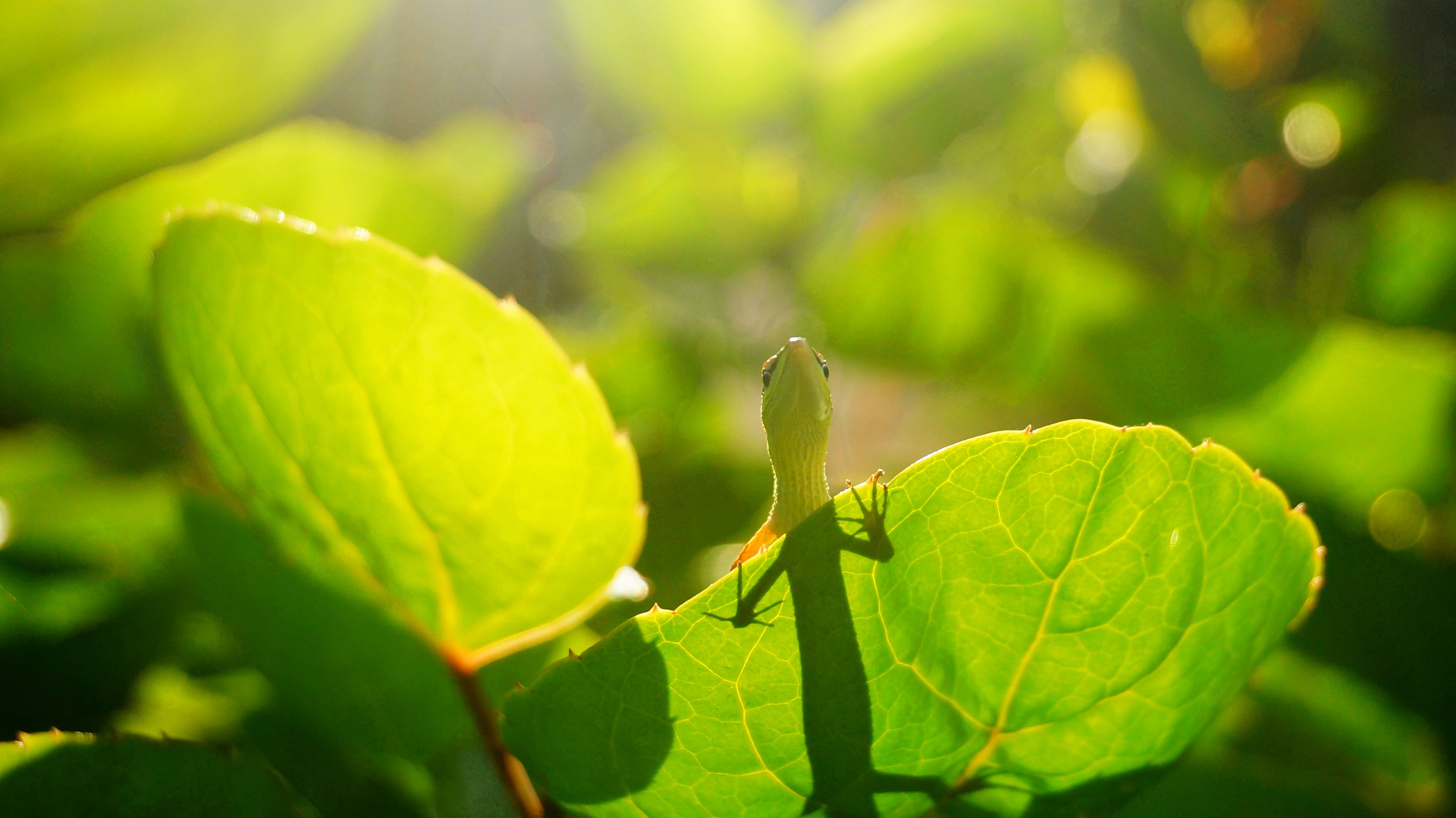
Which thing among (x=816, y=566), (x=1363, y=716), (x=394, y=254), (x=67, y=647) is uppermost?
(x=394, y=254)

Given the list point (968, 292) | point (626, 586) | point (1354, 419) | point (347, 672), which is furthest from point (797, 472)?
point (1354, 419)

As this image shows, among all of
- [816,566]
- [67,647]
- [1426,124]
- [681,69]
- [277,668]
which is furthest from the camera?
[1426,124]

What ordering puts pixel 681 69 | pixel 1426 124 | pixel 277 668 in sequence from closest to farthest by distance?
pixel 277 668
pixel 681 69
pixel 1426 124

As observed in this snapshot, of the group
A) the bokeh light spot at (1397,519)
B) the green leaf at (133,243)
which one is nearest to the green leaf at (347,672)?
the green leaf at (133,243)

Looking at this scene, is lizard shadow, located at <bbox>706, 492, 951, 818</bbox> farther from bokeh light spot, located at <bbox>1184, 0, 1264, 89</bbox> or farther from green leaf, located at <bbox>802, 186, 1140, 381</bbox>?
bokeh light spot, located at <bbox>1184, 0, 1264, 89</bbox>

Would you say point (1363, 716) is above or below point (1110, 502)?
below

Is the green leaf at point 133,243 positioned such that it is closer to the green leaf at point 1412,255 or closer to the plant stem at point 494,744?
the plant stem at point 494,744

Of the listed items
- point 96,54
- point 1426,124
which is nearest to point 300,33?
point 96,54

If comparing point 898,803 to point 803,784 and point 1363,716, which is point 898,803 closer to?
point 803,784
